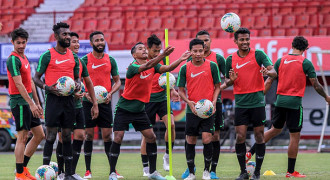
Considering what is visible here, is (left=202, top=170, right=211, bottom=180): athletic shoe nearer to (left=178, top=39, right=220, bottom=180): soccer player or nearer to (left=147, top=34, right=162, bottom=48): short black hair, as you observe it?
(left=178, top=39, right=220, bottom=180): soccer player

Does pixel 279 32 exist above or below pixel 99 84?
above

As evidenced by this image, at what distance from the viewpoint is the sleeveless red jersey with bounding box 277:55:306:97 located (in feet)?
35.3

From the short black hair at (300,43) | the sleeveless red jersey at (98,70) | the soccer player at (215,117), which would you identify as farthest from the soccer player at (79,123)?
the short black hair at (300,43)

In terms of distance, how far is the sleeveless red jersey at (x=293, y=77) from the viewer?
10773 mm

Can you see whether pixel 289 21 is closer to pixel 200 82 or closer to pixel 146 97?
pixel 200 82

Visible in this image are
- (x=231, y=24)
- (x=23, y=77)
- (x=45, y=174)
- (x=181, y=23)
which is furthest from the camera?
(x=181, y=23)

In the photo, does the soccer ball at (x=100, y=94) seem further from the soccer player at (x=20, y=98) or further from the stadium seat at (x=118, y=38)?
the stadium seat at (x=118, y=38)

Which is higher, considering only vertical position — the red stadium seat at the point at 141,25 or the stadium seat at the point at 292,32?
the red stadium seat at the point at 141,25

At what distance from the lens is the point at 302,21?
23656 millimetres

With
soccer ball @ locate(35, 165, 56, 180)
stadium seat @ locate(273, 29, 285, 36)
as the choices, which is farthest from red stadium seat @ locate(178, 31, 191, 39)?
soccer ball @ locate(35, 165, 56, 180)

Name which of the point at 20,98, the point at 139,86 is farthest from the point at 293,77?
the point at 20,98

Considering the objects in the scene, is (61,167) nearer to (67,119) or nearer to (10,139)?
(67,119)

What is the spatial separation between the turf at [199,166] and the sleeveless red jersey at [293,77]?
4.74 feet

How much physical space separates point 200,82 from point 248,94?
31.1 inches
